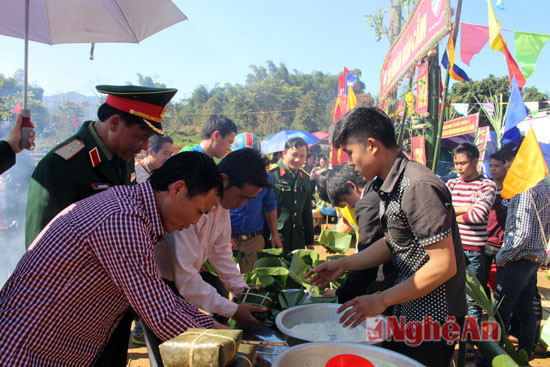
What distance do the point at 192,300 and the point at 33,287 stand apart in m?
0.71

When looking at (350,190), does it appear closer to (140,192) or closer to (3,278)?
(140,192)

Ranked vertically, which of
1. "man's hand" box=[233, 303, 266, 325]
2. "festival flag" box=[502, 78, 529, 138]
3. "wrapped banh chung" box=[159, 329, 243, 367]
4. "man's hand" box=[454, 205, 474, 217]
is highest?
"festival flag" box=[502, 78, 529, 138]

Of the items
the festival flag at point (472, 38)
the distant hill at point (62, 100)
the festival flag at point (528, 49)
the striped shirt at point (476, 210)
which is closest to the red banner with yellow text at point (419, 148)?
the striped shirt at point (476, 210)

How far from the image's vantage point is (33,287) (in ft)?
3.55

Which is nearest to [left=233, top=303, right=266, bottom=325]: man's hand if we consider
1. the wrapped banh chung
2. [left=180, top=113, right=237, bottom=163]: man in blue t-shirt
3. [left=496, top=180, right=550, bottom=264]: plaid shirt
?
the wrapped banh chung

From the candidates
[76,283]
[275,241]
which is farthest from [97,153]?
[275,241]

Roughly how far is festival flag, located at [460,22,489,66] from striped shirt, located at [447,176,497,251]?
1520 mm

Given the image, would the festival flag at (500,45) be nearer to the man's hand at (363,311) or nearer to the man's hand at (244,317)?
the man's hand at (363,311)

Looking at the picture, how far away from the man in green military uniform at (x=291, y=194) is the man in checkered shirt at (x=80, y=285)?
3.08 meters

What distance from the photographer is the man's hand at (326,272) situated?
1850mm

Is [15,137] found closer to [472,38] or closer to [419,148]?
[419,148]

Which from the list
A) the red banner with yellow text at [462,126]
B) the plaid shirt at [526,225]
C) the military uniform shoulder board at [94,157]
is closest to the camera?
the military uniform shoulder board at [94,157]

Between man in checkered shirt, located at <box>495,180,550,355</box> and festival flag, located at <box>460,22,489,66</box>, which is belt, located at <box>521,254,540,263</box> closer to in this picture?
man in checkered shirt, located at <box>495,180,550,355</box>

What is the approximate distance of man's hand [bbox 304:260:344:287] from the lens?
1850 mm
